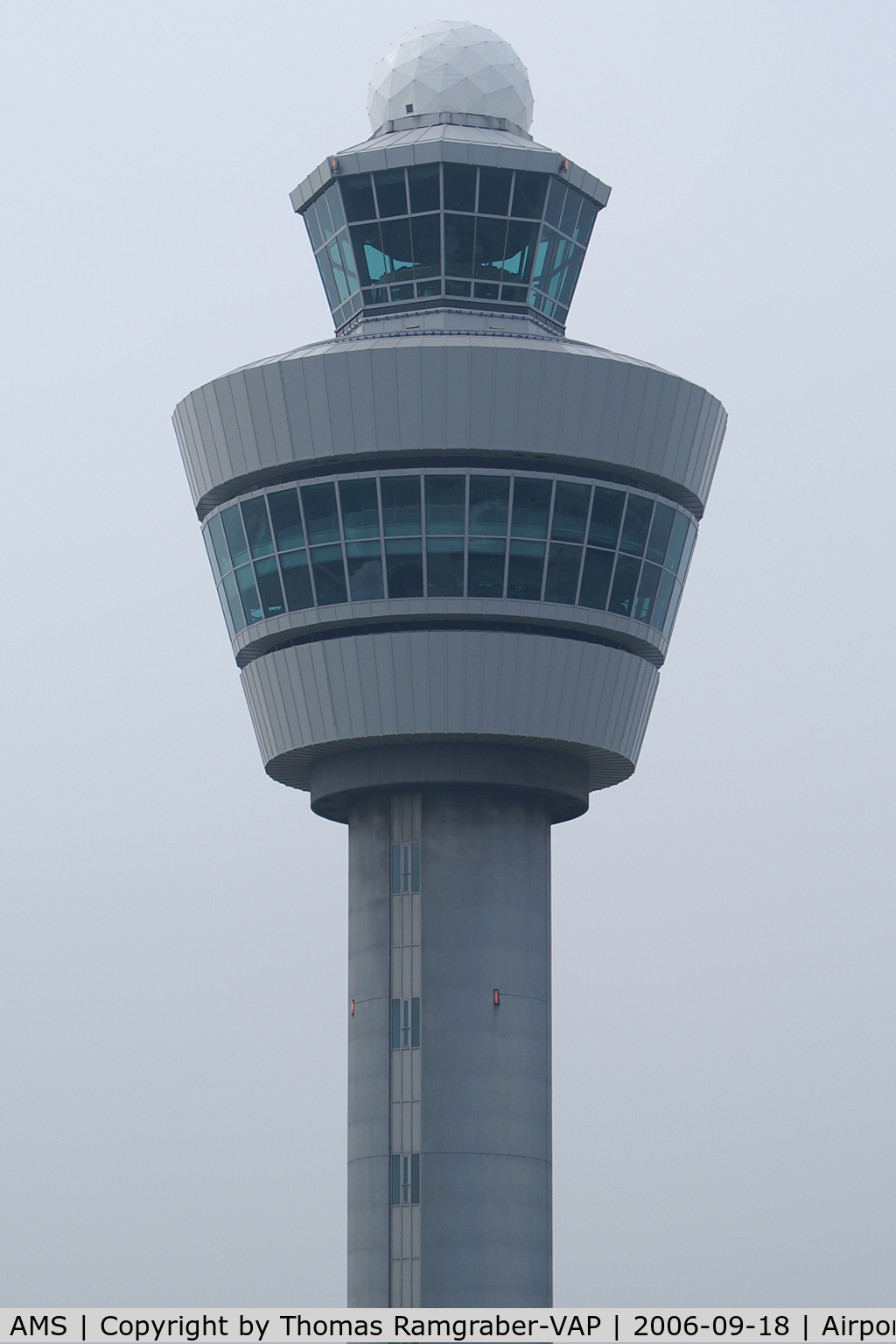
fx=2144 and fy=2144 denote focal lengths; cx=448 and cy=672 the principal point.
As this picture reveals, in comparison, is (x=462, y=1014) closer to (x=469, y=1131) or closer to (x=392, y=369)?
(x=469, y=1131)

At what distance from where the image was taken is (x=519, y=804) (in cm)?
5925

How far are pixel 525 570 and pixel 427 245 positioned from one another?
11073mm

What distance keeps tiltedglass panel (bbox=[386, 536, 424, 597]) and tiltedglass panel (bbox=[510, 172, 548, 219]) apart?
1141 cm

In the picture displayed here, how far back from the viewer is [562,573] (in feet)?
188

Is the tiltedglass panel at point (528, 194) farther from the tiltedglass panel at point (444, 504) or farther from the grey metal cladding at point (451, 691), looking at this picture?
the grey metal cladding at point (451, 691)

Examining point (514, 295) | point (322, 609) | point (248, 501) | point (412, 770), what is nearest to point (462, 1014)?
point (412, 770)

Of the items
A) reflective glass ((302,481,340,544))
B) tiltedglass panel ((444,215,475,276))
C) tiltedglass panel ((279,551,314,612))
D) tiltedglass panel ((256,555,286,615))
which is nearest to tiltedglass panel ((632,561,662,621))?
reflective glass ((302,481,340,544))

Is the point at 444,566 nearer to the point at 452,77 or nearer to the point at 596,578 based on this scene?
the point at 596,578

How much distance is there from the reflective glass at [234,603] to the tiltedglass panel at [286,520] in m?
2.57

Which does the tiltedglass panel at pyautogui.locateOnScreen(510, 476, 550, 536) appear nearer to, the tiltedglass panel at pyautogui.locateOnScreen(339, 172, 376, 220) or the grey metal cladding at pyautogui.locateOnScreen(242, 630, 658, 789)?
the grey metal cladding at pyautogui.locateOnScreen(242, 630, 658, 789)

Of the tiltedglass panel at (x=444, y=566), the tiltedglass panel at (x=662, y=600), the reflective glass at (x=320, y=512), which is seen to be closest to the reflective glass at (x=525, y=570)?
the tiltedglass panel at (x=444, y=566)

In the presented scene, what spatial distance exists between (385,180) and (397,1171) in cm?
2764

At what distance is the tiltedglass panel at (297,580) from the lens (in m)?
57.7

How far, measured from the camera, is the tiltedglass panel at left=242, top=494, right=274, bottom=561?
58.6 metres
